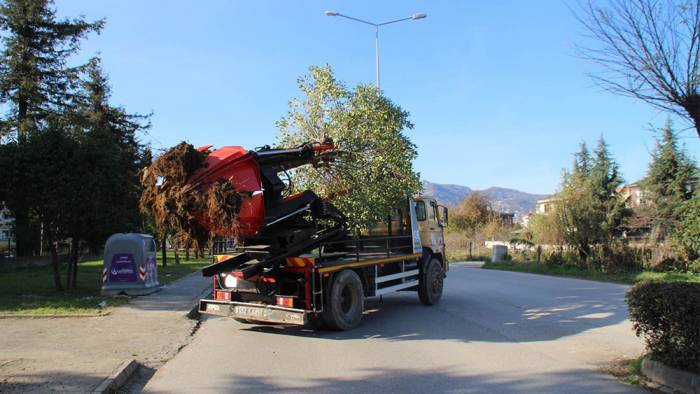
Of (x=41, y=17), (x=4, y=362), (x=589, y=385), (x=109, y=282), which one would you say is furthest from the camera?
(x=41, y=17)

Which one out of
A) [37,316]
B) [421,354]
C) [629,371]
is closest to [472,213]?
[37,316]

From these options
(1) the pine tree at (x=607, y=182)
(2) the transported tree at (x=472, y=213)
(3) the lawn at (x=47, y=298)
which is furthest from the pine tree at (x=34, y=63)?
(2) the transported tree at (x=472, y=213)

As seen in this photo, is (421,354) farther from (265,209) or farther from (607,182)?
(607,182)

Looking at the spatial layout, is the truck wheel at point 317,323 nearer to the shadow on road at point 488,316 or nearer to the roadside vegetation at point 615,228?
the shadow on road at point 488,316

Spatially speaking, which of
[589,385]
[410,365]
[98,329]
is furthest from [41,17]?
[589,385]

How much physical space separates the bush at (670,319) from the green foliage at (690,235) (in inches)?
716

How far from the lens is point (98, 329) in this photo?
9.49 m

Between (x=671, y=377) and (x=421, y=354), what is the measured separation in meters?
3.16

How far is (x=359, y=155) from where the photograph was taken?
11.2 m

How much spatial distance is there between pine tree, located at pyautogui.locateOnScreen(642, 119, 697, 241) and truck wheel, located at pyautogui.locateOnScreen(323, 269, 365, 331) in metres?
28.2

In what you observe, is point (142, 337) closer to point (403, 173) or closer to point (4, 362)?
point (4, 362)

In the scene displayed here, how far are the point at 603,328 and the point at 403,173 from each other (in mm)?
4958

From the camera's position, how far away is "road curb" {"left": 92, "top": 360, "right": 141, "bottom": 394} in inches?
221

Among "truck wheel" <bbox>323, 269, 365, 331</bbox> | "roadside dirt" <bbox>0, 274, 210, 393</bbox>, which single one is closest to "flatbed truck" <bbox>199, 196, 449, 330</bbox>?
"truck wheel" <bbox>323, 269, 365, 331</bbox>
